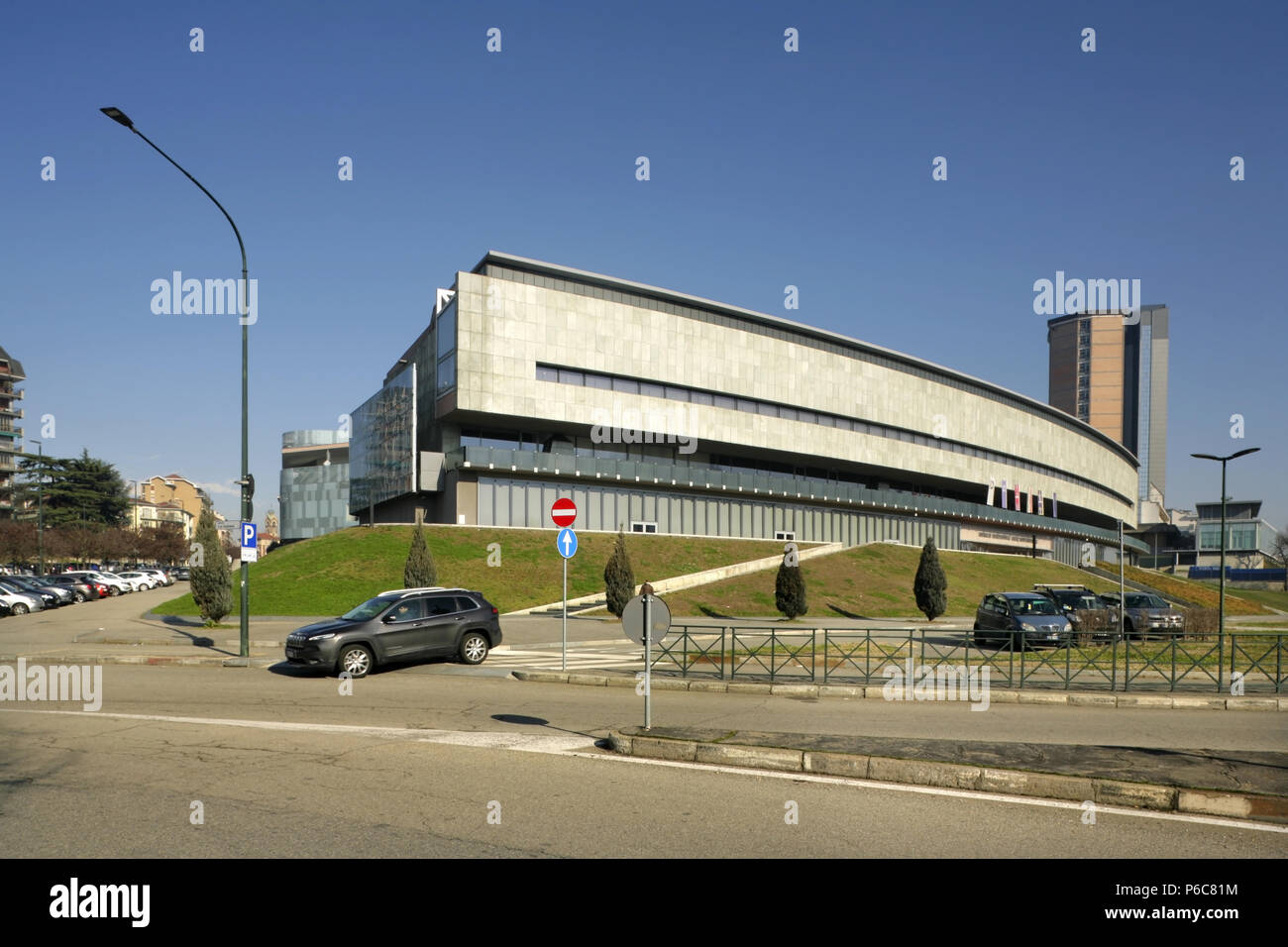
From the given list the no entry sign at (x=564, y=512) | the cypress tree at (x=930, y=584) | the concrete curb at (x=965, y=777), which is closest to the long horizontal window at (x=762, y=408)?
the cypress tree at (x=930, y=584)

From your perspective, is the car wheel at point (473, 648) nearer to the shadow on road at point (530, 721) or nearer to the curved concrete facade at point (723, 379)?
the shadow on road at point (530, 721)

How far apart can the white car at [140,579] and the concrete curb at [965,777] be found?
2295 inches

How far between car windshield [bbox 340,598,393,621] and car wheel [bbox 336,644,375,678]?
0.63m

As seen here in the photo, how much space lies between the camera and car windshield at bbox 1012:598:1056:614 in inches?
890

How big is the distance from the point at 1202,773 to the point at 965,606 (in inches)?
1544

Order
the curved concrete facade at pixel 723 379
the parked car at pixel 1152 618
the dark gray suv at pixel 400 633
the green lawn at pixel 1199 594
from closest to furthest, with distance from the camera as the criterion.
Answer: the dark gray suv at pixel 400 633
the parked car at pixel 1152 618
the green lawn at pixel 1199 594
the curved concrete facade at pixel 723 379

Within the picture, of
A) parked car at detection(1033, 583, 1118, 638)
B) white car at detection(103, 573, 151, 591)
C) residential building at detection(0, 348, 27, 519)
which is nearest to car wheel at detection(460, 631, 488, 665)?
parked car at detection(1033, 583, 1118, 638)

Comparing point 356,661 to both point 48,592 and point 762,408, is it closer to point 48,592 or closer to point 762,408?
point 48,592

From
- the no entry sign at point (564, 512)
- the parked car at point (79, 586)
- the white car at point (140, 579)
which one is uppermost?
the no entry sign at point (564, 512)

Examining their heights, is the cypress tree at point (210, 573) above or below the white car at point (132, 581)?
above

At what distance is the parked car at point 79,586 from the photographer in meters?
46.3

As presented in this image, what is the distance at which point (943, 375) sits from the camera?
80.6 metres

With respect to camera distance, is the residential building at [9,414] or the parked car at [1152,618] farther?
the residential building at [9,414]
